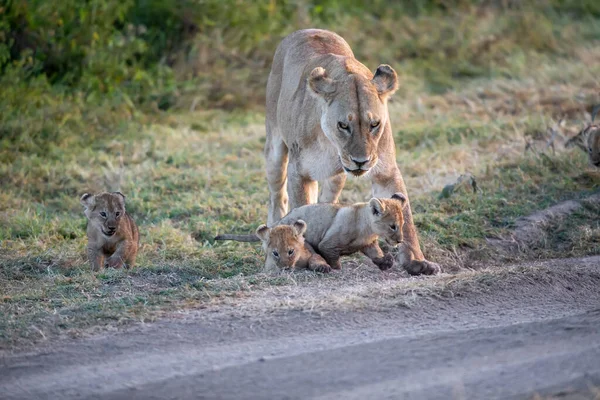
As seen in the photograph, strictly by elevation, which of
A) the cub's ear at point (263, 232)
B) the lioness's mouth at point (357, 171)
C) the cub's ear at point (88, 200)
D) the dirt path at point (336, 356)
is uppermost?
the lioness's mouth at point (357, 171)

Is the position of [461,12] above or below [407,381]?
above

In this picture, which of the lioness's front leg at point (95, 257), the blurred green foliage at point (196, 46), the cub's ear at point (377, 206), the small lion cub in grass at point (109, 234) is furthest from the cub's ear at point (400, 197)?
the blurred green foliage at point (196, 46)

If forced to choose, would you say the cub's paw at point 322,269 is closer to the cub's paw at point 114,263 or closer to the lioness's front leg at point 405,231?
the lioness's front leg at point 405,231

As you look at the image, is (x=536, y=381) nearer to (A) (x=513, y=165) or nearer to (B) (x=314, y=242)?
(B) (x=314, y=242)

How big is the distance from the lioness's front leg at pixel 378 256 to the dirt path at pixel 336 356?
76cm

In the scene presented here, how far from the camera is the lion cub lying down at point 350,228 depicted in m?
6.32

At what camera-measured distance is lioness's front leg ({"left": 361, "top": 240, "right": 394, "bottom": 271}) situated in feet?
21.0

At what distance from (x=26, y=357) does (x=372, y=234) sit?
7.88 ft

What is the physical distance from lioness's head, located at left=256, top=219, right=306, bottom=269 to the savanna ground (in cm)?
16

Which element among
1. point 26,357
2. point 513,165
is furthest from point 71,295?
A: point 513,165

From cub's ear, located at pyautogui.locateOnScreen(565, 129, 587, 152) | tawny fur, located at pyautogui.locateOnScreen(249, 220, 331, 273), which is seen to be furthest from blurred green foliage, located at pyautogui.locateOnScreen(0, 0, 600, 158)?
tawny fur, located at pyautogui.locateOnScreen(249, 220, 331, 273)

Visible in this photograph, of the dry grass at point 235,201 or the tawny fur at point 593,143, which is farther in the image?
the tawny fur at point 593,143

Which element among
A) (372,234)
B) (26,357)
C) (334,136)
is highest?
(334,136)

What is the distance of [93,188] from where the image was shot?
29.3ft
